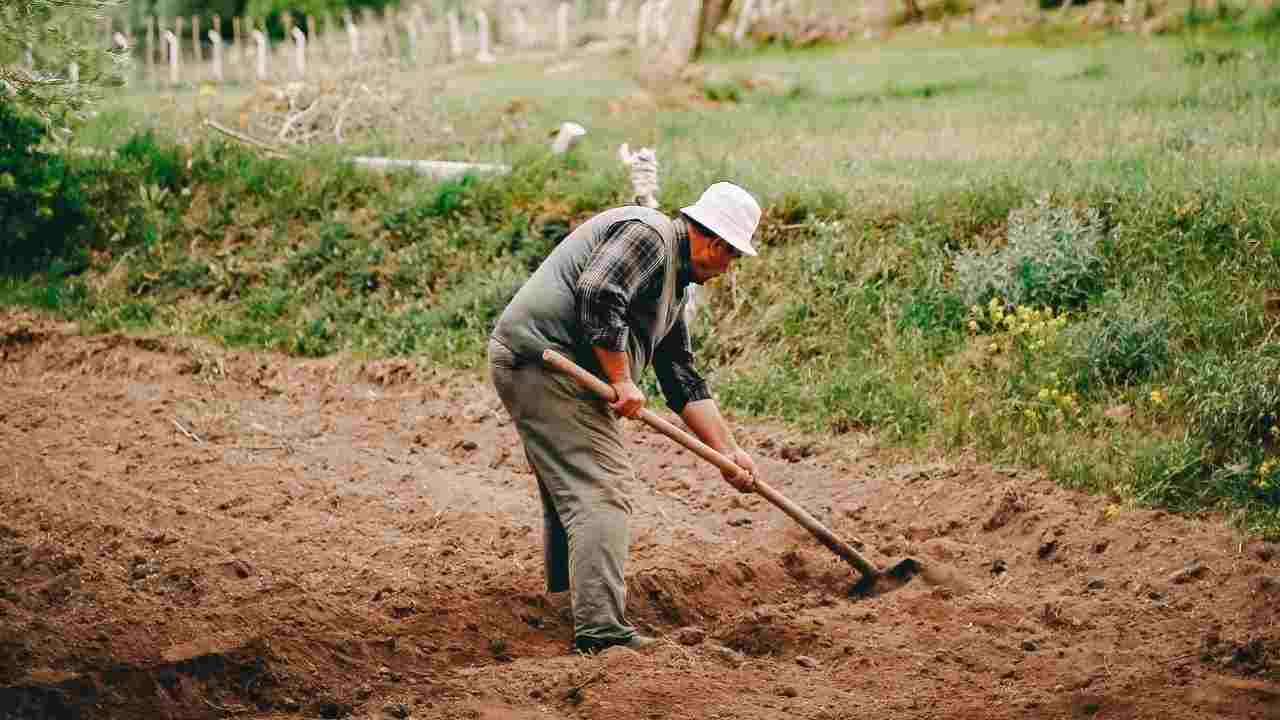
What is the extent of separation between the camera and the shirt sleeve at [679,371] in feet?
20.0

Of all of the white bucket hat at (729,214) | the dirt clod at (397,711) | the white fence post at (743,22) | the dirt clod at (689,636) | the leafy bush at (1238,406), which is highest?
the white fence post at (743,22)

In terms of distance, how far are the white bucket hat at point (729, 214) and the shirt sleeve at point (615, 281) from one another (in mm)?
202

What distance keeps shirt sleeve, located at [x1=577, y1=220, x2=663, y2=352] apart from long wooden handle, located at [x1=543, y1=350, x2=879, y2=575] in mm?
155

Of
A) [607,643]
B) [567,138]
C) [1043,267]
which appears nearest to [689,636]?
[607,643]

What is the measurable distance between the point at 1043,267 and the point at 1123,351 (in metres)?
0.91

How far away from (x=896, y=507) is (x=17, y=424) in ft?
17.1

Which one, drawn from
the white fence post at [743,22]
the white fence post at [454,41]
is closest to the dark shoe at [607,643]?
the white fence post at [743,22]

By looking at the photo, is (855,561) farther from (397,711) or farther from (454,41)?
(454,41)

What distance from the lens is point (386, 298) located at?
10.9 m

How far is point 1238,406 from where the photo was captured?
288 inches

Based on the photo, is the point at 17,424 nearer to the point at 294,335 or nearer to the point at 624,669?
the point at 294,335

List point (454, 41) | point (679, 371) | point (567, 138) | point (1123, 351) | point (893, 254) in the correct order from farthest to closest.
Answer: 1. point (454, 41)
2. point (567, 138)
3. point (893, 254)
4. point (1123, 351)
5. point (679, 371)

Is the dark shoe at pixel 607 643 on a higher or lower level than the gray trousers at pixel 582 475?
lower

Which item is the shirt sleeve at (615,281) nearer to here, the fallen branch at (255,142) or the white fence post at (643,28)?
the fallen branch at (255,142)
